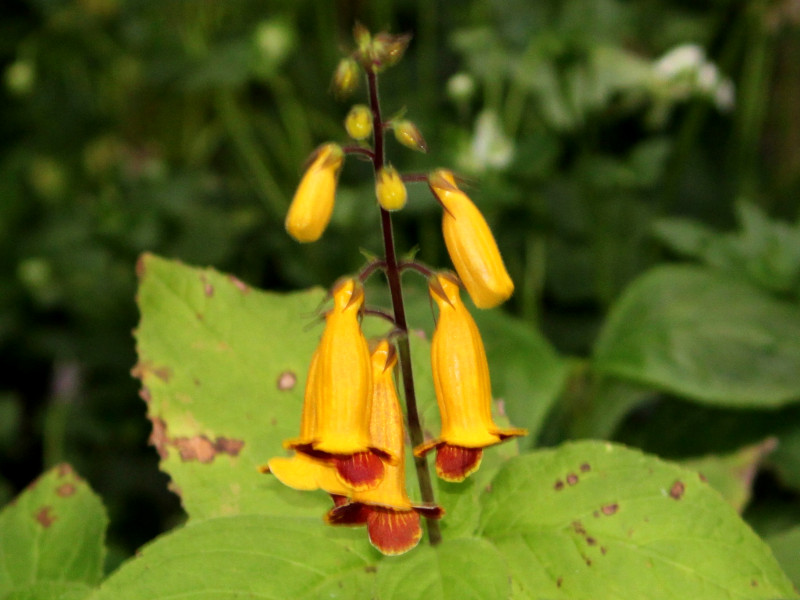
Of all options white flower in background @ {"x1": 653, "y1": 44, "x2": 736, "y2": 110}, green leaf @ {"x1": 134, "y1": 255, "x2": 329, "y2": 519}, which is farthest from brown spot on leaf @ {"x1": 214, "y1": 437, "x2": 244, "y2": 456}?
white flower in background @ {"x1": 653, "y1": 44, "x2": 736, "y2": 110}

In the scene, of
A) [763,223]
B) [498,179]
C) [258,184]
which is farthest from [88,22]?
[763,223]

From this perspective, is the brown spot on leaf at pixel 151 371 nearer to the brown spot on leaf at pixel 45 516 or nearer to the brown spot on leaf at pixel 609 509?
the brown spot on leaf at pixel 45 516

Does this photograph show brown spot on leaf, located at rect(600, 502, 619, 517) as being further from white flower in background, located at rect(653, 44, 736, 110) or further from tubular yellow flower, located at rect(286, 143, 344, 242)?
white flower in background, located at rect(653, 44, 736, 110)

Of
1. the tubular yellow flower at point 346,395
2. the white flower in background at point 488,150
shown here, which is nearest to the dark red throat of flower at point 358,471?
the tubular yellow flower at point 346,395

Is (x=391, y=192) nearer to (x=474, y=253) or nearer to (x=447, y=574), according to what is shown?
(x=474, y=253)

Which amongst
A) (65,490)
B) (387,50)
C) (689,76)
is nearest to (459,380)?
(387,50)

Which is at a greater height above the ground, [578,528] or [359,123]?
[359,123]

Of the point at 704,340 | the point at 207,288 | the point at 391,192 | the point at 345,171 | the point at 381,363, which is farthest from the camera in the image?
the point at 345,171
